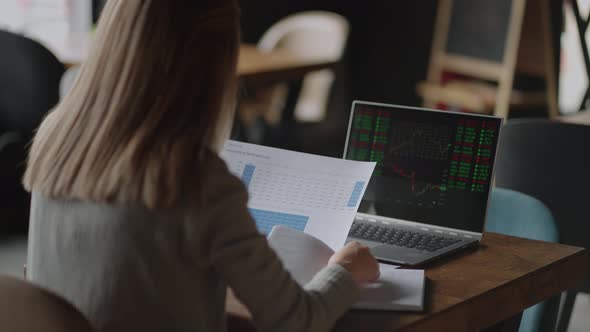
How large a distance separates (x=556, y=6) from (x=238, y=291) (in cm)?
411

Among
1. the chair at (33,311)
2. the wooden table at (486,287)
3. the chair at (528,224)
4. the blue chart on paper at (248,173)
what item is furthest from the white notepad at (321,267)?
the chair at (528,224)

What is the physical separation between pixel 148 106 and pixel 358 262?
43 centimetres

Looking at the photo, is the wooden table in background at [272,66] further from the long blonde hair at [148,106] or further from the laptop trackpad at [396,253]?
the long blonde hair at [148,106]

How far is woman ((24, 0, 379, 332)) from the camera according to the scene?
3.66 feet

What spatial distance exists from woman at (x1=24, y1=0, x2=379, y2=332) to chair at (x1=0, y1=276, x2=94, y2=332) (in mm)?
130

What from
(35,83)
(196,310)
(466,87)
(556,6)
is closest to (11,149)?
(35,83)

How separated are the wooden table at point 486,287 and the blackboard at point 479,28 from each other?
316cm

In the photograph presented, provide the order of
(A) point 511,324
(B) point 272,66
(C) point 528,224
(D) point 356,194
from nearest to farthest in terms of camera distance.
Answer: (D) point 356,194, (A) point 511,324, (C) point 528,224, (B) point 272,66

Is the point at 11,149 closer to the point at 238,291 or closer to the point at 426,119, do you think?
the point at 426,119

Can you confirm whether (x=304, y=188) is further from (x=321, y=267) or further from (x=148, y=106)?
(x=148, y=106)

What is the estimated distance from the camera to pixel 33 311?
995 mm

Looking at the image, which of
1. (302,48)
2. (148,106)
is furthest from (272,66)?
(148,106)

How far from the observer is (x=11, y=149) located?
10.9 ft

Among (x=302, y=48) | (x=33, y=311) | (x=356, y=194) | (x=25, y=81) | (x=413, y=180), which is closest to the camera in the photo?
(x=33, y=311)
